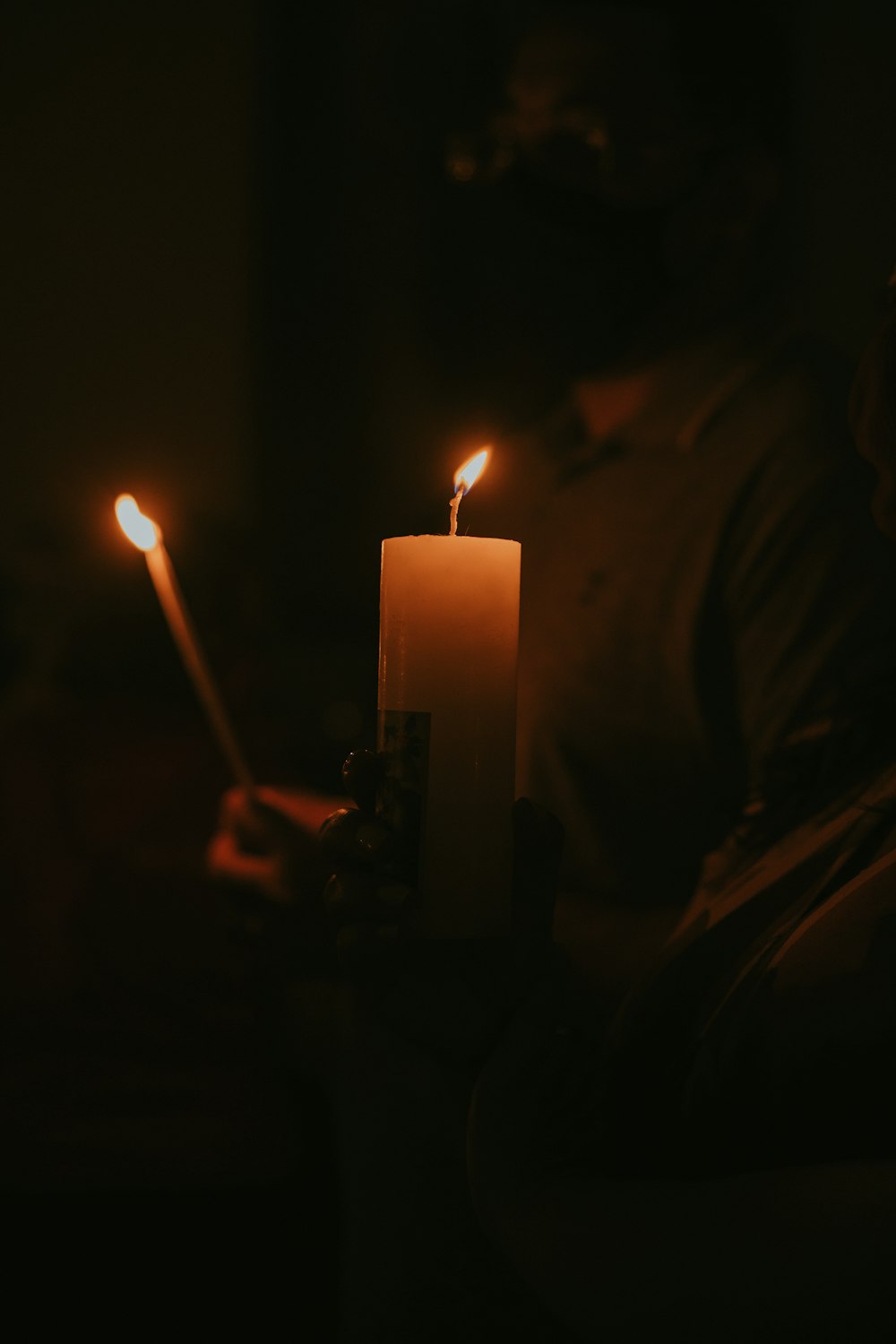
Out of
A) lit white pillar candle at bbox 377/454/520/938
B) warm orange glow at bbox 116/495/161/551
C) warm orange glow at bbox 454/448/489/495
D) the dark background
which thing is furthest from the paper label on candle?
the dark background

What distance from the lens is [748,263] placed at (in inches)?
35.6

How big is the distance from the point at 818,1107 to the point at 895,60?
2.39ft

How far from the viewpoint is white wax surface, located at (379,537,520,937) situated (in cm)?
57

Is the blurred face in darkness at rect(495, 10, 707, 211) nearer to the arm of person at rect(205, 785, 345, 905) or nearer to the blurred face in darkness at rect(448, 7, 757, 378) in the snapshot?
the blurred face in darkness at rect(448, 7, 757, 378)

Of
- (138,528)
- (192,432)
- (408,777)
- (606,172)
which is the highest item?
(606,172)

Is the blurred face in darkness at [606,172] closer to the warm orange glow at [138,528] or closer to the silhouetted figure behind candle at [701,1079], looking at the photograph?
the silhouetted figure behind candle at [701,1079]

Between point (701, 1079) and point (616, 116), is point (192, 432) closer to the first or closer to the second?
point (616, 116)

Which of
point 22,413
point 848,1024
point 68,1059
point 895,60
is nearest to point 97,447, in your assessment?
point 22,413

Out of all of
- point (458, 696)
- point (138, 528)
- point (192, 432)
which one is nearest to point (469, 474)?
point (458, 696)

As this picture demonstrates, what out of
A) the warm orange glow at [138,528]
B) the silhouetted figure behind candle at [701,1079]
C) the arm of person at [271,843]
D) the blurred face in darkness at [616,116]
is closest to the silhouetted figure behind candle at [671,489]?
the blurred face in darkness at [616,116]

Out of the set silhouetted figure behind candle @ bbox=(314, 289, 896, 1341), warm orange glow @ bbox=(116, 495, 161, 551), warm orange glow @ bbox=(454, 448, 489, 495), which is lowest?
silhouetted figure behind candle @ bbox=(314, 289, 896, 1341)

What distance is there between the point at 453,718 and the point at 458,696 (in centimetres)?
1

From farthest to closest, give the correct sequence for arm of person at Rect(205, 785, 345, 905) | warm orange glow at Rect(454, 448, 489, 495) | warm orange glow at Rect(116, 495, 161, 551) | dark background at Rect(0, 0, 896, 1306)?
dark background at Rect(0, 0, 896, 1306)
arm of person at Rect(205, 785, 345, 905)
warm orange glow at Rect(116, 495, 161, 551)
warm orange glow at Rect(454, 448, 489, 495)

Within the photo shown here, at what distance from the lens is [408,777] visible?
1.90ft
